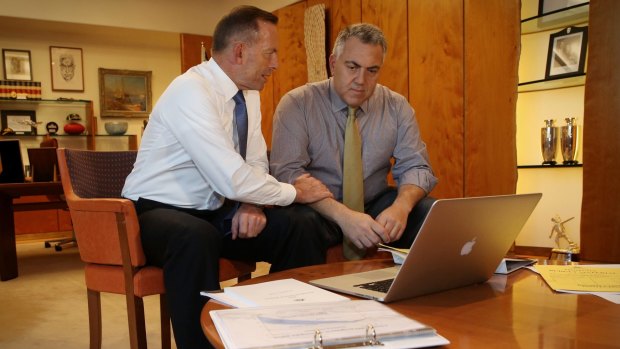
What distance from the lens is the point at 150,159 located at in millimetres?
1735

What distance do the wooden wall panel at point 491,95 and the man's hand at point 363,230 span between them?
5.12 ft

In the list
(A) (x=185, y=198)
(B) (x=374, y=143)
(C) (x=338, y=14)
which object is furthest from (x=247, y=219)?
(C) (x=338, y=14)

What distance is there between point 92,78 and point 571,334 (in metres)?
6.09

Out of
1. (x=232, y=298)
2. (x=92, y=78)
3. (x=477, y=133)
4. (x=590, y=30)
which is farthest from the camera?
(x=92, y=78)

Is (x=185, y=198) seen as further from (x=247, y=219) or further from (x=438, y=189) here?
(x=438, y=189)

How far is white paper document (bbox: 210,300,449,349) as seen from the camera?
2.20ft

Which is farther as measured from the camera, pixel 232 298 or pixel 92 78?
pixel 92 78

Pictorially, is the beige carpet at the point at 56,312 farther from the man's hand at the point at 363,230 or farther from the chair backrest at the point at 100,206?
the man's hand at the point at 363,230

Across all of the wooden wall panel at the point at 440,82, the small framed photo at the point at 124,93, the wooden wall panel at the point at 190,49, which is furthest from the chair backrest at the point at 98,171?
the small framed photo at the point at 124,93

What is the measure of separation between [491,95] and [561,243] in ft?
3.20

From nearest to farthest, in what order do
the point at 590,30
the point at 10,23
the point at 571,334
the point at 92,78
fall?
1. the point at 571,334
2. the point at 590,30
3. the point at 10,23
4. the point at 92,78

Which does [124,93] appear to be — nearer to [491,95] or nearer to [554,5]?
[491,95]

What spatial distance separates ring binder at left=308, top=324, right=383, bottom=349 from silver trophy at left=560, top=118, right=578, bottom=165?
2.74m

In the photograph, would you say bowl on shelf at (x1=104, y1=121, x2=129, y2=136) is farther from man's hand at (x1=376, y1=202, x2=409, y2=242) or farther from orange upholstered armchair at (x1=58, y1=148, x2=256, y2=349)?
man's hand at (x1=376, y1=202, x2=409, y2=242)
